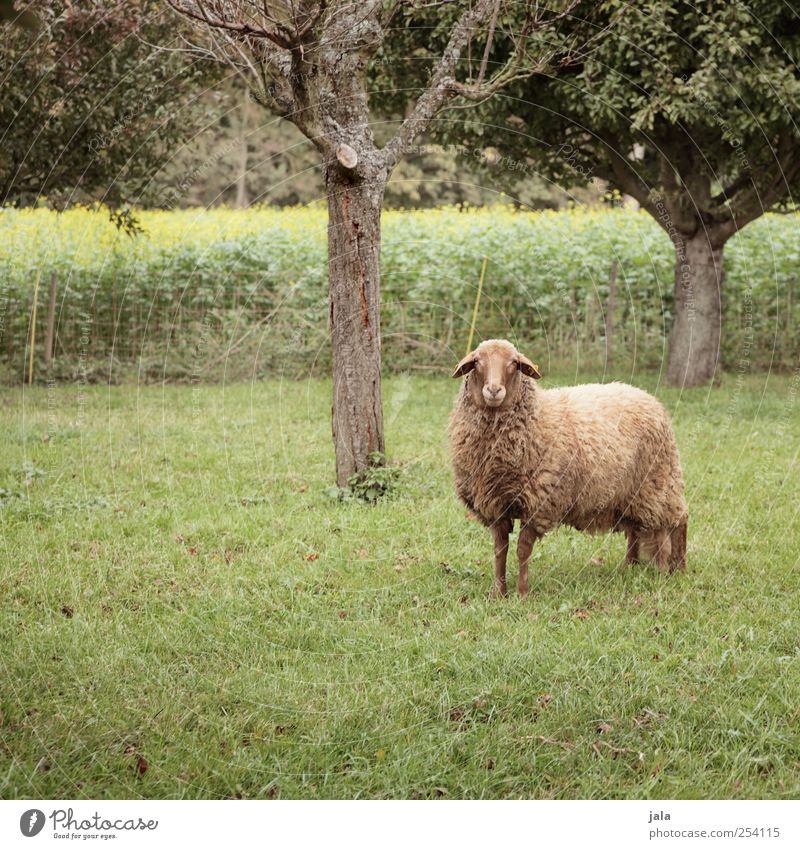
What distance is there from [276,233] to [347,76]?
976cm

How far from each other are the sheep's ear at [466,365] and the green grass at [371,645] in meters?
1.55

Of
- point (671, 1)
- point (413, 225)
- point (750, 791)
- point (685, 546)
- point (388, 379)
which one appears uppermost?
point (671, 1)

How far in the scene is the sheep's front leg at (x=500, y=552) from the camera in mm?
6348

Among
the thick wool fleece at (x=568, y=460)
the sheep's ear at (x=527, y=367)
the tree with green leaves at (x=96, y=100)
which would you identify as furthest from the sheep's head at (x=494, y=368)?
the tree with green leaves at (x=96, y=100)

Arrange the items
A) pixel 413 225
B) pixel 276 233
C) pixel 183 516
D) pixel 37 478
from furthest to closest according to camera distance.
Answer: pixel 276 233 < pixel 413 225 < pixel 37 478 < pixel 183 516

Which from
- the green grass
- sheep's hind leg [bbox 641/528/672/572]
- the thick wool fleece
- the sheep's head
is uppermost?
the sheep's head

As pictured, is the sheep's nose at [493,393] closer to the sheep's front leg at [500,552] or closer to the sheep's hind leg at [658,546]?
the sheep's front leg at [500,552]

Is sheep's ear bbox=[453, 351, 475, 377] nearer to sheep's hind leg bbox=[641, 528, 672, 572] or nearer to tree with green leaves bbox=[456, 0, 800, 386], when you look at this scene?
sheep's hind leg bbox=[641, 528, 672, 572]

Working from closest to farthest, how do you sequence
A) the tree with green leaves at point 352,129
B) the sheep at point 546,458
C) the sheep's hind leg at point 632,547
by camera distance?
the sheep at point 546,458 → the sheep's hind leg at point 632,547 → the tree with green leaves at point 352,129

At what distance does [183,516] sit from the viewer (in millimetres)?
8023

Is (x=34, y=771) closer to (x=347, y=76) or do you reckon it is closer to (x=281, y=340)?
(x=347, y=76)

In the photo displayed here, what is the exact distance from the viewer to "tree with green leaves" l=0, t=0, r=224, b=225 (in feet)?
32.8

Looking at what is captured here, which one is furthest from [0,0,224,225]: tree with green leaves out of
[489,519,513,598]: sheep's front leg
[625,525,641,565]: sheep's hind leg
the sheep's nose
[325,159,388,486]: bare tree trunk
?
[625,525,641,565]: sheep's hind leg

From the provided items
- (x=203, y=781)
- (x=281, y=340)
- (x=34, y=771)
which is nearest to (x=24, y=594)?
(x=34, y=771)
